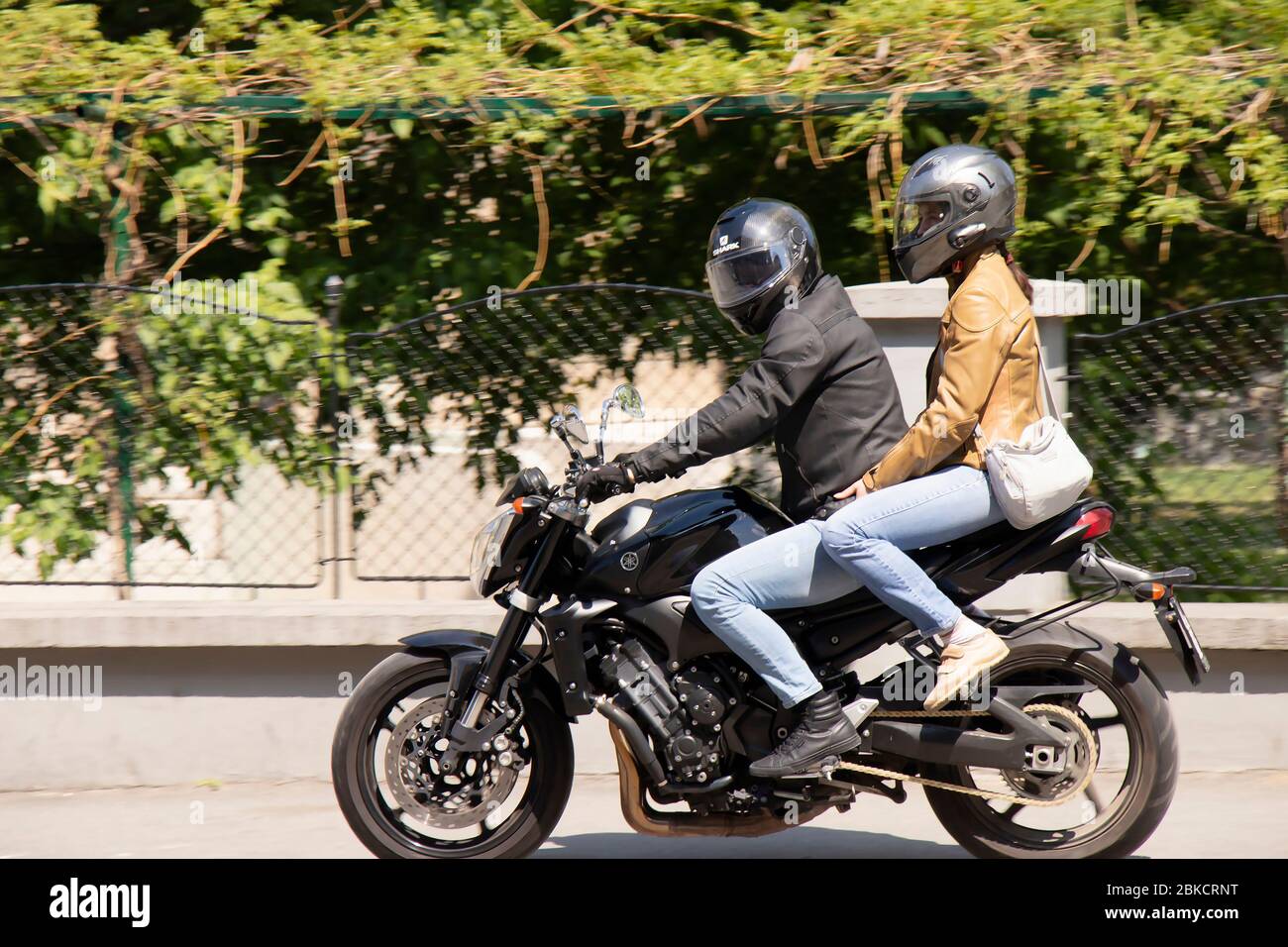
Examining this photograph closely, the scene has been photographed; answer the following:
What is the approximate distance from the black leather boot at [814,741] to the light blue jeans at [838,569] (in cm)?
6

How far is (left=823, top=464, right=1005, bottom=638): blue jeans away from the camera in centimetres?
412

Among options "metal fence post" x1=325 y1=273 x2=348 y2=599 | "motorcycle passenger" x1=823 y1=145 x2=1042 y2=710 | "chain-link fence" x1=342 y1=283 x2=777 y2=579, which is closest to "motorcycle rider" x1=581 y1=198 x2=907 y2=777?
"motorcycle passenger" x1=823 y1=145 x2=1042 y2=710

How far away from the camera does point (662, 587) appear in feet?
14.1

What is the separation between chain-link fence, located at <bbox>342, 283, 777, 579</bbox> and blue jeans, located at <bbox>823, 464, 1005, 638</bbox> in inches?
70.4

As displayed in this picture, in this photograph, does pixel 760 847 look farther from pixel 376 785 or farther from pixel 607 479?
pixel 607 479

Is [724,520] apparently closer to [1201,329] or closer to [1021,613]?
[1021,613]

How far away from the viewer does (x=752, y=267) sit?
13.9ft

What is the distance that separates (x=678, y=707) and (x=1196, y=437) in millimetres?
2688

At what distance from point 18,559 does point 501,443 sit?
202 cm

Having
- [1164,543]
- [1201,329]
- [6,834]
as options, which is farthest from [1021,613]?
[6,834]

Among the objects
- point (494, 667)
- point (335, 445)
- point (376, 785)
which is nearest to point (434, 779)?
point (376, 785)

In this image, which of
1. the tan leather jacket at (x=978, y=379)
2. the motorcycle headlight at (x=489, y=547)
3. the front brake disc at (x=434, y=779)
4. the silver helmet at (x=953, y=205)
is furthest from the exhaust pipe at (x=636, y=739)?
the silver helmet at (x=953, y=205)

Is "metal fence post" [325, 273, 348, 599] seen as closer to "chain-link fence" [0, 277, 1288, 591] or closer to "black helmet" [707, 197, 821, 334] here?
"chain-link fence" [0, 277, 1288, 591]

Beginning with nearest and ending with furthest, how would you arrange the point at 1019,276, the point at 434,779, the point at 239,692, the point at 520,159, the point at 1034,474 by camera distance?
the point at 1034,474 < the point at 1019,276 < the point at 434,779 < the point at 239,692 < the point at 520,159
